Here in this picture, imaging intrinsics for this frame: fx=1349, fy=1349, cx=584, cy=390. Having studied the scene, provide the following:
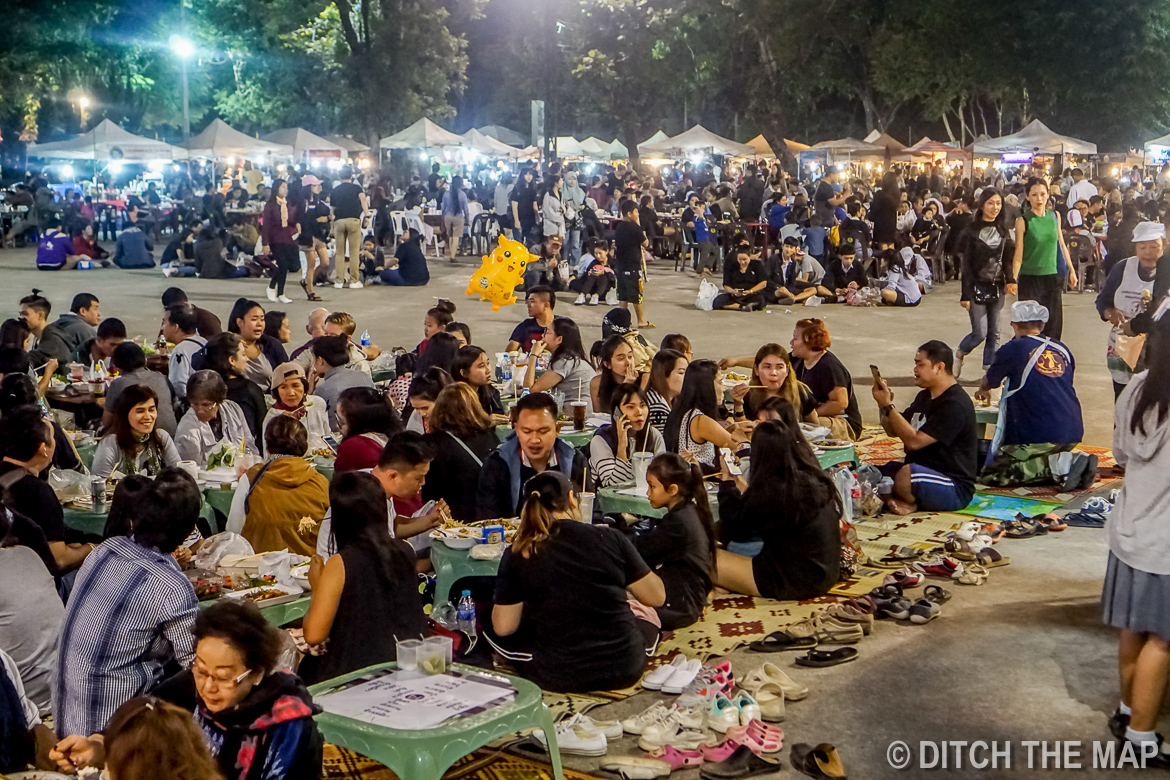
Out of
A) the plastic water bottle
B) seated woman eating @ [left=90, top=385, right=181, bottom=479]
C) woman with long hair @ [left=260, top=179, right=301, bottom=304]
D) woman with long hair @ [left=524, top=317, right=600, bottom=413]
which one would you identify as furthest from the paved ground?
woman with long hair @ [left=260, top=179, right=301, bottom=304]

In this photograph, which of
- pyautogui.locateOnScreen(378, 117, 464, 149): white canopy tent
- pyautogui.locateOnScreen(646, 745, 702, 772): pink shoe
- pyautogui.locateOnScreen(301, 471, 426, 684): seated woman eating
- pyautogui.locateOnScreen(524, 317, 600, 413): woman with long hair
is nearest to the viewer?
pyautogui.locateOnScreen(301, 471, 426, 684): seated woman eating

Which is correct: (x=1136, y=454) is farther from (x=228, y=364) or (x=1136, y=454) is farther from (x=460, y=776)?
(x=228, y=364)

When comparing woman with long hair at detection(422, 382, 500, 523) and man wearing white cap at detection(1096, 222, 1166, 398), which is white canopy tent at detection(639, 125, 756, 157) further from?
woman with long hair at detection(422, 382, 500, 523)

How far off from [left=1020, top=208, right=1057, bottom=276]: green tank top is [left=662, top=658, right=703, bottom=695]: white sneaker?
7551 mm

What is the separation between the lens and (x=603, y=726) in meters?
5.32

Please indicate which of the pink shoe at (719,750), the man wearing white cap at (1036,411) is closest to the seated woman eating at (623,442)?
the pink shoe at (719,750)

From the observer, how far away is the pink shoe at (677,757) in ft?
16.7

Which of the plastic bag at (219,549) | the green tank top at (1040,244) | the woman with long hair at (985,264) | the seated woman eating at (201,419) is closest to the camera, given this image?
the plastic bag at (219,549)

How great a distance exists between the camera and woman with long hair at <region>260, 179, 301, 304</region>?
65.8 feet

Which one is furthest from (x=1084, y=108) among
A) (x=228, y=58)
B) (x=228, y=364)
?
(x=228, y=364)

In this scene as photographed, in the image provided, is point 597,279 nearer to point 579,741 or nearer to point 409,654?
point 579,741

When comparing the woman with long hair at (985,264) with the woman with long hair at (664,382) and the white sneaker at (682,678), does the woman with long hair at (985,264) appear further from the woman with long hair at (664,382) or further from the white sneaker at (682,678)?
the white sneaker at (682,678)

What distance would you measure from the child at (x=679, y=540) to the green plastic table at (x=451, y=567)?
0.72 meters

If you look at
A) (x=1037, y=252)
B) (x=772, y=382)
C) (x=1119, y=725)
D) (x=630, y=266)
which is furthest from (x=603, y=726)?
(x=630, y=266)
